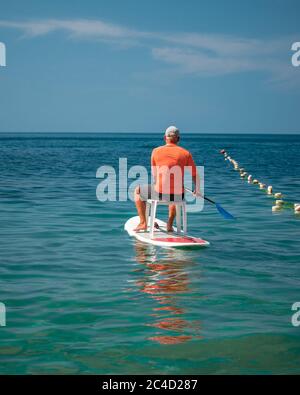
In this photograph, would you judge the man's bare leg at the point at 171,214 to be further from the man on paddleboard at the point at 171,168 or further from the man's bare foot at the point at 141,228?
the man's bare foot at the point at 141,228

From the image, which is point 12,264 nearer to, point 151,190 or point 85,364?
point 151,190

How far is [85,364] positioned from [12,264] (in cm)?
439

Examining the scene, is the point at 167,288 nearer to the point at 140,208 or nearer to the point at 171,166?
the point at 171,166

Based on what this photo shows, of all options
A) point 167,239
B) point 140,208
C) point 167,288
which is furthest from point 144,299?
point 140,208

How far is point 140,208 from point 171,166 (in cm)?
139

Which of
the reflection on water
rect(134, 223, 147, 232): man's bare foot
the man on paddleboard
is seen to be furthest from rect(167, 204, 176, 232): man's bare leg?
the reflection on water

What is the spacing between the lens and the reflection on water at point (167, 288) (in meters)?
6.79

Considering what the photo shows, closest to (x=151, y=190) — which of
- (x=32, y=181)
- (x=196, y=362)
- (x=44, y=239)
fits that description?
(x=44, y=239)

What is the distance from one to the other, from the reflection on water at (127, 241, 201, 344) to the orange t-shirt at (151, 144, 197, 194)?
120cm

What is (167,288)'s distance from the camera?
8469 mm

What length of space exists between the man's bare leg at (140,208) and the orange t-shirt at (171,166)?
75 cm

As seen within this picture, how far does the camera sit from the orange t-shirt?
11.1m

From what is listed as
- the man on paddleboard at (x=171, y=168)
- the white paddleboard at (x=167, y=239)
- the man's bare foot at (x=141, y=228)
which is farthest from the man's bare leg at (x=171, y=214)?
the man's bare foot at (x=141, y=228)

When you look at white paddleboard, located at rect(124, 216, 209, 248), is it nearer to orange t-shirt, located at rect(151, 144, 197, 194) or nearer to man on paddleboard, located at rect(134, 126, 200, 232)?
man on paddleboard, located at rect(134, 126, 200, 232)
